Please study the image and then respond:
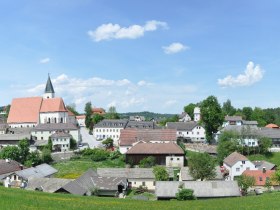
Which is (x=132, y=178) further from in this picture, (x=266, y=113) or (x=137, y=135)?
(x=266, y=113)

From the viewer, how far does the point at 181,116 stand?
134125mm

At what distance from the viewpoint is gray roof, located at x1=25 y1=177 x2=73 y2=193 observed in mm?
42344

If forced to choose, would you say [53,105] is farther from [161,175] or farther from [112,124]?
[161,175]

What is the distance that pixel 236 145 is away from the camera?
234 feet

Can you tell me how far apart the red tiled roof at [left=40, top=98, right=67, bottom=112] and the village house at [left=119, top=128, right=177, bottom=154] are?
2838 centimetres

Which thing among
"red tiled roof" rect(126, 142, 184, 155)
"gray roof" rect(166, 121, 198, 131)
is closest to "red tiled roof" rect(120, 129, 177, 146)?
"red tiled roof" rect(126, 142, 184, 155)

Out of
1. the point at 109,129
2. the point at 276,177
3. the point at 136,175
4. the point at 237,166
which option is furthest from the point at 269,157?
the point at 109,129

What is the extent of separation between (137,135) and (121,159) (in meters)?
8.56

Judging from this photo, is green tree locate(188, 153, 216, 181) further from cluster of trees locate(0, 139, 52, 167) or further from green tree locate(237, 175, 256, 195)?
cluster of trees locate(0, 139, 52, 167)

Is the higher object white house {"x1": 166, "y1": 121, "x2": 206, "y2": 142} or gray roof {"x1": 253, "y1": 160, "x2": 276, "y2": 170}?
white house {"x1": 166, "y1": 121, "x2": 206, "y2": 142}

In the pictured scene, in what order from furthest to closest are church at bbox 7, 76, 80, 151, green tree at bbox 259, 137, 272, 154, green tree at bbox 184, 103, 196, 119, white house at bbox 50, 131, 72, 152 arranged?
green tree at bbox 184, 103, 196, 119 → church at bbox 7, 76, 80, 151 → white house at bbox 50, 131, 72, 152 → green tree at bbox 259, 137, 272, 154

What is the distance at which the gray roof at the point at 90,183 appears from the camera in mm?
41331

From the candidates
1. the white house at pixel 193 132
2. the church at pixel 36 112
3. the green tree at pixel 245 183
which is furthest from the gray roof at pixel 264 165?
the church at pixel 36 112

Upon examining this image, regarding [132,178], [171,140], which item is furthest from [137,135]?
[132,178]
